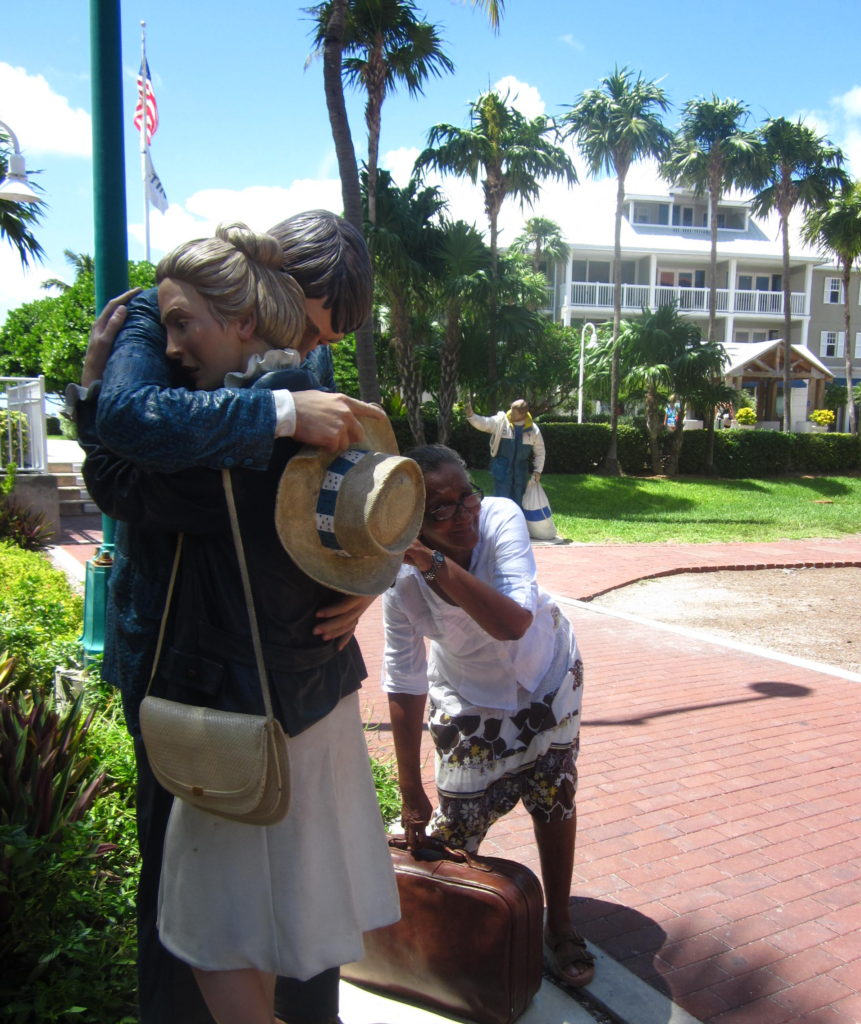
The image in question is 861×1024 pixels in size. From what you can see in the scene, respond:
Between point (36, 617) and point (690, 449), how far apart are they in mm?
21022

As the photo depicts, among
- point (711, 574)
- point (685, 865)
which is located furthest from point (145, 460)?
point (711, 574)

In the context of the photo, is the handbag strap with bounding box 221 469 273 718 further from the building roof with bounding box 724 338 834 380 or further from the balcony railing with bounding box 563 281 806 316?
the balcony railing with bounding box 563 281 806 316

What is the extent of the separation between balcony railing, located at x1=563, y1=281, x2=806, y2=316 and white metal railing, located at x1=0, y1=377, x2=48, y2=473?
3470 centimetres

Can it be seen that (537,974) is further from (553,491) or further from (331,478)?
(553,491)

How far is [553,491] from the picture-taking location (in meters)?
20.0

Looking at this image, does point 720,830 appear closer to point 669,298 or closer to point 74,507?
point 74,507

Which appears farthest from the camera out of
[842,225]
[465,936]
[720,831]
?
[842,225]

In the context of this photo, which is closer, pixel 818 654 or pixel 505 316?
pixel 818 654

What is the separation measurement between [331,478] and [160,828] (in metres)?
0.75

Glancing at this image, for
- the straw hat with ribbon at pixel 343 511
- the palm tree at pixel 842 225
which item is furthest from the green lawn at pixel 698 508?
the straw hat with ribbon at pixel 343 511

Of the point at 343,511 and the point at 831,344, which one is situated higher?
the point at 831,344

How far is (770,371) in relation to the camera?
33906 millimetres

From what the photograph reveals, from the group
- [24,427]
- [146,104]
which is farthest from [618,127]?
[24,427]

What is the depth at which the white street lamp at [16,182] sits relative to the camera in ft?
26.0
